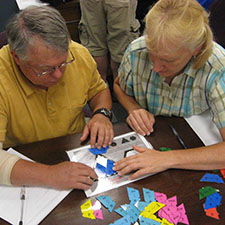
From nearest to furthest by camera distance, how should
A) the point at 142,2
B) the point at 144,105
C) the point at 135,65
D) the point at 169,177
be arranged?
the point at 169,177, the point at 135,65, the point at 144,105, the point at 142,2

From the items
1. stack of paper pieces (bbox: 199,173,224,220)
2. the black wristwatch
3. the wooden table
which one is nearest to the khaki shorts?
the black wristwatch

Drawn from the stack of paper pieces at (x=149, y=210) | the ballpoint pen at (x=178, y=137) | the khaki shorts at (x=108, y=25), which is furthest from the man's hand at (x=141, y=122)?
the khaki shorts at (x=108, y=25)

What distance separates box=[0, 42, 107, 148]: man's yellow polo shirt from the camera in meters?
1.22

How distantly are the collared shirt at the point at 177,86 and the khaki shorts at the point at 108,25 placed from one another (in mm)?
928

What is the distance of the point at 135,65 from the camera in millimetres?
1425

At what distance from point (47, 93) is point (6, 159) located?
375 mm

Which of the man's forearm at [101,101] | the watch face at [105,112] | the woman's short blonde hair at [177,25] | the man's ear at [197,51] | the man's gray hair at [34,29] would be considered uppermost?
the man's gray hair at [34,29]

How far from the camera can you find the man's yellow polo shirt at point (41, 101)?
3.99ft

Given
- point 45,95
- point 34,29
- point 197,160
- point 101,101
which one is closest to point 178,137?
point 197,160

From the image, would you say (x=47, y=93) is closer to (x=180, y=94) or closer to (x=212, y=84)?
(x=180, y=94)

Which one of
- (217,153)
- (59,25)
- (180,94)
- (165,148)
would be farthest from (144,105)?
(59,25)

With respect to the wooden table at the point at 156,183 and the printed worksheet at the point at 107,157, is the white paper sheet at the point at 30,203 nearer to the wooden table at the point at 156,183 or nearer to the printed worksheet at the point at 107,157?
the wooden table at the point at 156,183

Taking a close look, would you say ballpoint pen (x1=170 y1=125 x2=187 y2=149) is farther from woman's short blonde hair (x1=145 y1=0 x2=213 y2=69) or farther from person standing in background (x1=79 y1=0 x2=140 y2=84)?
person standing in background (x1=79 y1=0 x2=140 y2=84)

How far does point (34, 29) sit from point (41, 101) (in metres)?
0.39
